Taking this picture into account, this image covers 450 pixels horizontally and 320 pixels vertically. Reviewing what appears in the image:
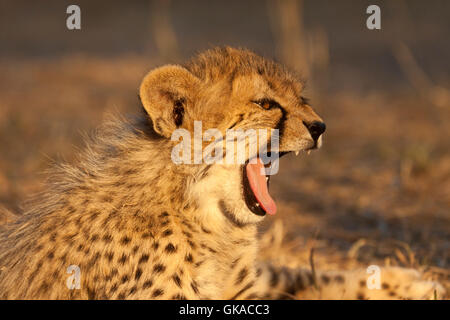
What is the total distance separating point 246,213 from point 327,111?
4.90 m

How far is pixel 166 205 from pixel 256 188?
36cm

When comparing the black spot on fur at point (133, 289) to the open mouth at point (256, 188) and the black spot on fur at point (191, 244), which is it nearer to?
the black spot on fur at point (191, 244)

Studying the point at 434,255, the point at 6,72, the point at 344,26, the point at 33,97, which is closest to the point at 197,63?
the point at 434,255

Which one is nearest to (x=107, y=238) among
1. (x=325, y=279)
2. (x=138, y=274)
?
(x=138, y=274)

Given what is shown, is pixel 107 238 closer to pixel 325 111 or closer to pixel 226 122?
pixel 226 122

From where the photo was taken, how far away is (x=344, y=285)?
320cm

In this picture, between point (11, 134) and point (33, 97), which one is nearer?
point (11, 134)

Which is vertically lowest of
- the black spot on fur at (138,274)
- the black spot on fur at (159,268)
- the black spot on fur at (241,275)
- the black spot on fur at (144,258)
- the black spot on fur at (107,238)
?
the black spot on fur at (241,275)

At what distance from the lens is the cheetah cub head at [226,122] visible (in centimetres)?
255

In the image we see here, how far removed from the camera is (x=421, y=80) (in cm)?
787

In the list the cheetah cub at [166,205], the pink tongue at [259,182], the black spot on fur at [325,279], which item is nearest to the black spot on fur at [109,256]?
the cheetah cub at [166,205]

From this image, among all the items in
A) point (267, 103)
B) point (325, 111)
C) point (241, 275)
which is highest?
point (325, 111)

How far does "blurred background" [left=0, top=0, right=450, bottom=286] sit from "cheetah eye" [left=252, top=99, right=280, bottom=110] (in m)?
0.61
